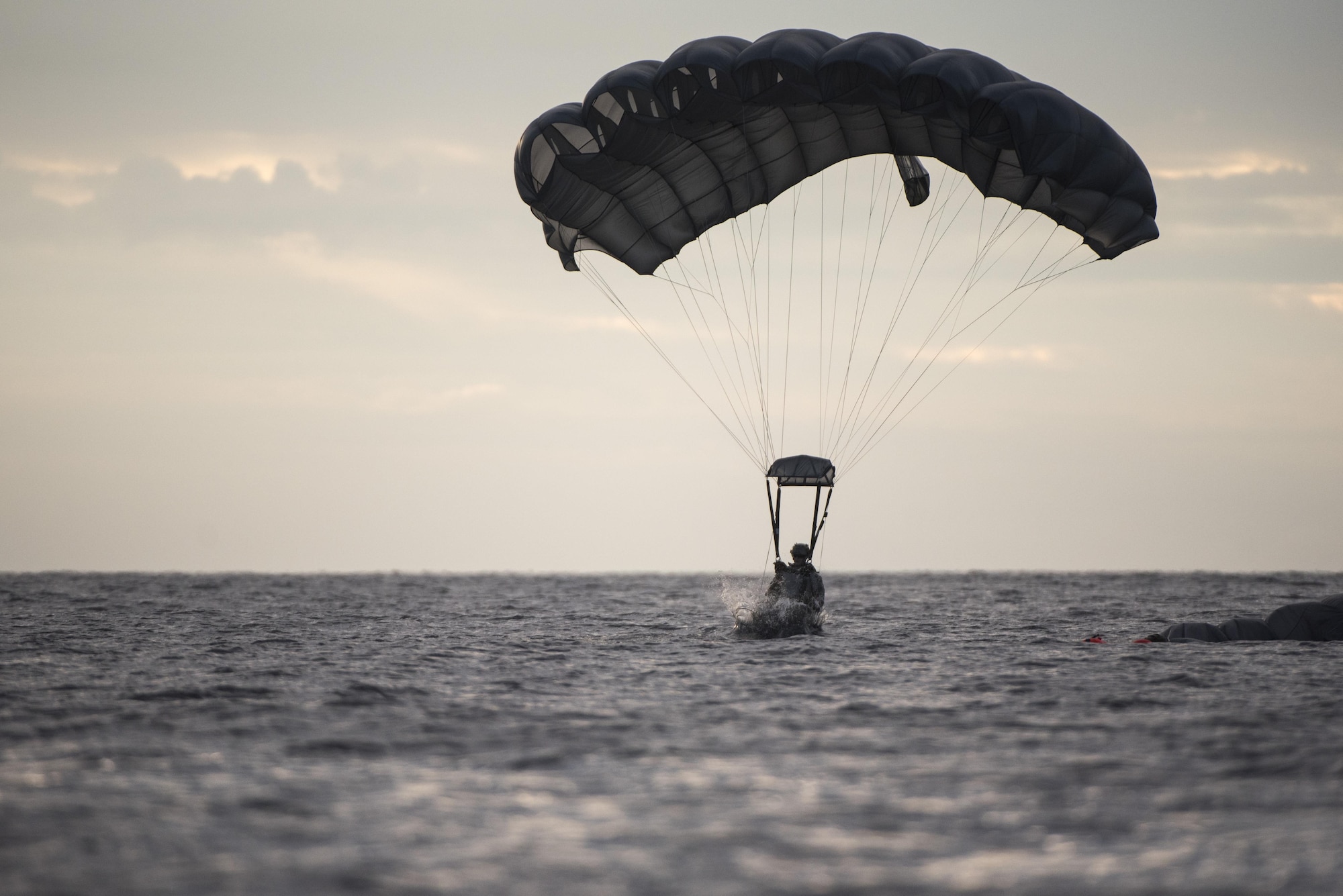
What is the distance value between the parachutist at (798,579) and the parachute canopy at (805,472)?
145 cm

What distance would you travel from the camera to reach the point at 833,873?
773 cm

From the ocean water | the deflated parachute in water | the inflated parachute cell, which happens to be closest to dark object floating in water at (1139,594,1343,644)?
the deflated parachute in water

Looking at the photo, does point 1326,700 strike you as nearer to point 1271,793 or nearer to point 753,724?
point 1271,793

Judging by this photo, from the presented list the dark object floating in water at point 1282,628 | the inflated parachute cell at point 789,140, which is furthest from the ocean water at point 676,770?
the inflated parachute cell at point 789,140

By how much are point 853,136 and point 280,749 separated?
601 inches

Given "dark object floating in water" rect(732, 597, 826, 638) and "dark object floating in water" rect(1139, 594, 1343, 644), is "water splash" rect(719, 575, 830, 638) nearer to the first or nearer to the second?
"dark object floating in water" rect(732, 597, 826, 638)

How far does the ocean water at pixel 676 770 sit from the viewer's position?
784 cm

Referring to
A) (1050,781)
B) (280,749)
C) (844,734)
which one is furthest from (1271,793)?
(280,749)

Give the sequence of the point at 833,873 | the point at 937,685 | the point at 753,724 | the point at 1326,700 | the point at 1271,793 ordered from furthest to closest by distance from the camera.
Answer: the point at 937,685
the point at 1326,700
the point at 753,724
the point at 1271,793
the point at 833,873

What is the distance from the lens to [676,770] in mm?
10852

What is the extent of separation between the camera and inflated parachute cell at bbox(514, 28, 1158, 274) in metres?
17.6

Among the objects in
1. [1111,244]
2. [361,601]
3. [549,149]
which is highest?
[549,149]

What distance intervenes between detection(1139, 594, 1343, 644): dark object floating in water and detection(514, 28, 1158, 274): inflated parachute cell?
9.40 m

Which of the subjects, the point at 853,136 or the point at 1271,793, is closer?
the point at 1271,793
